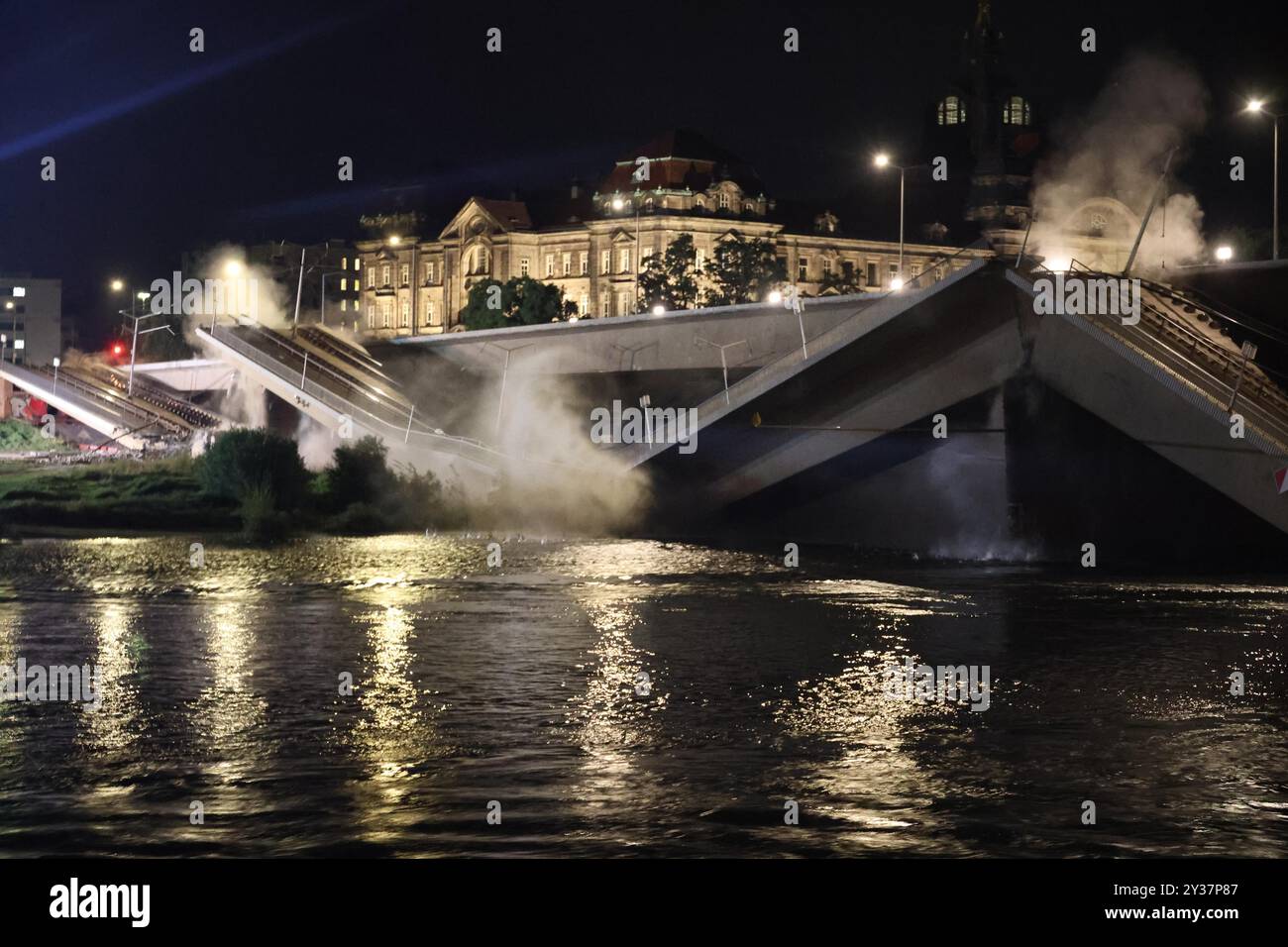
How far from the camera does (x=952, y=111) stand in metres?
197

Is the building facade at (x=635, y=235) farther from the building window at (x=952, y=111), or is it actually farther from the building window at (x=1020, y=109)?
the building window at (x=952, y=111)

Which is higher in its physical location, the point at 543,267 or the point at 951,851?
the point at 543,267

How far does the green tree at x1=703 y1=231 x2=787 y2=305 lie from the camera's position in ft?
430

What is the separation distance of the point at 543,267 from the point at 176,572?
133 meters

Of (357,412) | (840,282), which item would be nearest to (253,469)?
(357,412)

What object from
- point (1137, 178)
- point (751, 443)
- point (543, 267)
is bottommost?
point (751, 443)

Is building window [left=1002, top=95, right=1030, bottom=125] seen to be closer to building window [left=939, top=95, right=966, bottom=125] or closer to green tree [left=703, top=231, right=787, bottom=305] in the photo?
building window [left=939, top=95, right=966, bottom=125]

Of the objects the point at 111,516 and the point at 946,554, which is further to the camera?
the point at 111,516

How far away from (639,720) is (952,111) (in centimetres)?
18600

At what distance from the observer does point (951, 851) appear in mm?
13664

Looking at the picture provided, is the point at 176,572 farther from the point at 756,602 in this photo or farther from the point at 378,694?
the point at 378,694

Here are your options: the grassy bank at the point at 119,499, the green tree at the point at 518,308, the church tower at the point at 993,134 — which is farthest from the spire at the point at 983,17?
the grassy bank at the point at 119,499

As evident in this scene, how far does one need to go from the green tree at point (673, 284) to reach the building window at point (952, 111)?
6848cm
